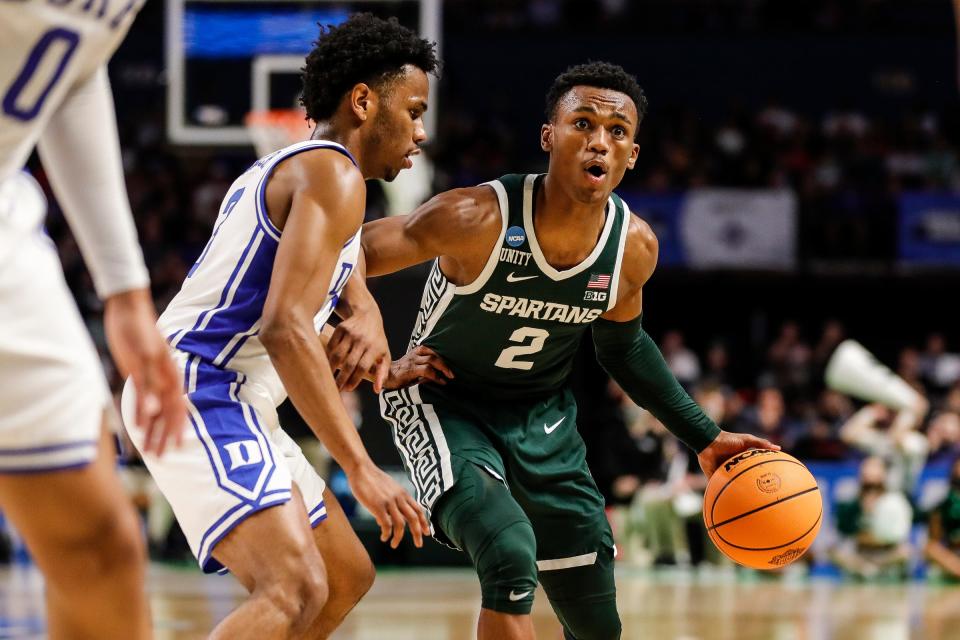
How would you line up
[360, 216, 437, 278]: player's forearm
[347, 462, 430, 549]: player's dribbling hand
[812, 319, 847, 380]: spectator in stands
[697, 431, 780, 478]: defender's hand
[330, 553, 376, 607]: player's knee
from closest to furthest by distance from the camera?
[347, 462, 430, 549]: player's dribbling hand → [330, 553, 376, 607]: player's knee → [360, 216, 437, 278]: player's forearm → [697, 431, 780, 478]: defender's hand → [812, 319, 847, 380]: spectator in stands

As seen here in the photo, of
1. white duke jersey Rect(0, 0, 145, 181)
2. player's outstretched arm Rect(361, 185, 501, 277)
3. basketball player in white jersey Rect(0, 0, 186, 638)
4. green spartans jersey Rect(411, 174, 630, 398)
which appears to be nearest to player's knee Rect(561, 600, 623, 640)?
green spartans jersey Rect(411, 174, 630, 398)

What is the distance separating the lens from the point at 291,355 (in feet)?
9.82

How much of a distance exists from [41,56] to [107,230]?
30 centimetres

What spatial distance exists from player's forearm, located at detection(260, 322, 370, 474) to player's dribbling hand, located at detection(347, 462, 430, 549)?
0.14ft

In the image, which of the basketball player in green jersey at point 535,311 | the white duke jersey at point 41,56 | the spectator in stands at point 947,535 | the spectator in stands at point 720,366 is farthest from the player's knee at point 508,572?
the spectator in stands at point 720,366

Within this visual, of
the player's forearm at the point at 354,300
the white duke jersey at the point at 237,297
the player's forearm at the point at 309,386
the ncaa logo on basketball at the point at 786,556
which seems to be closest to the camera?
the player's forearm at the point at 309,386

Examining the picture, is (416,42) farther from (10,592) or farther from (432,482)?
(10,592)

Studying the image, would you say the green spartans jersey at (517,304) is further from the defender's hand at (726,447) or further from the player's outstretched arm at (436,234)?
the defender's hand at (726,447)

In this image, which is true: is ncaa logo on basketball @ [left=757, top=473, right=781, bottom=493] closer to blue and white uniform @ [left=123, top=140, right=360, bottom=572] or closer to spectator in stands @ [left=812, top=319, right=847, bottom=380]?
blue and white uniform @ [left=123, top=140, right=360, bottom=572]

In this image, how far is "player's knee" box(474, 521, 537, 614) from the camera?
149 inches

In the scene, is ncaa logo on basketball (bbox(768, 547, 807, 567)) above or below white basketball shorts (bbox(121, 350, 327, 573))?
below

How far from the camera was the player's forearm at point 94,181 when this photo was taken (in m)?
2.15

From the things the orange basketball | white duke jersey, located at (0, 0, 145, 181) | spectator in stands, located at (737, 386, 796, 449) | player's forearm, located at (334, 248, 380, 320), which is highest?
white duke jersey, located at (0, 0, 145, 181)

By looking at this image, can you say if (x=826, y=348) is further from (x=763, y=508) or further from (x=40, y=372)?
(x=40, y=372)
